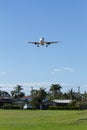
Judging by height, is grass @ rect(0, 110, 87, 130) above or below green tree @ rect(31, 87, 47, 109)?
below

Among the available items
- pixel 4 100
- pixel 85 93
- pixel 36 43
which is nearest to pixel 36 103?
pixel 4 100

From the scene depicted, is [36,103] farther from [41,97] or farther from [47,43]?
[47,43]

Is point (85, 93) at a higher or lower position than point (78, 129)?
higher

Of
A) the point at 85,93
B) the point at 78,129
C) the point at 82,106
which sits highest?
the point at 85,93

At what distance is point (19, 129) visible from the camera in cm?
3231

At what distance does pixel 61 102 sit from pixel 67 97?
28.0 meters

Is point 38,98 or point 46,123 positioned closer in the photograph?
point 46,123

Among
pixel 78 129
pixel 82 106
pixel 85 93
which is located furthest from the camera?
pixel 85 93

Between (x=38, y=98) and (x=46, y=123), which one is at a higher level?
(x=38, y=98)

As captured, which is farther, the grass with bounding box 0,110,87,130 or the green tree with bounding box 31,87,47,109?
the green tree with bounding box 31,87,47,109

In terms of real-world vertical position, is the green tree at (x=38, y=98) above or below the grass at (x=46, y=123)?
above

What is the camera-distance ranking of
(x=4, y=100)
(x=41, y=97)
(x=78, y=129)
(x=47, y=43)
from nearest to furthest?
(x=78, y=129)
(x=47, y=43)
(x=41, y=97)
(x=4, y=100)

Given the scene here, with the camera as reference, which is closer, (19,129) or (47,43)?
(19,129)

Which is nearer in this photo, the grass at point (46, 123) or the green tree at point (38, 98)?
the grass at point (46, 123)
